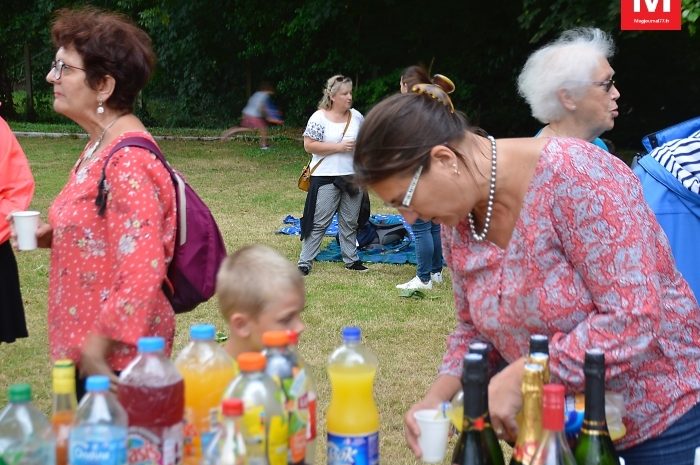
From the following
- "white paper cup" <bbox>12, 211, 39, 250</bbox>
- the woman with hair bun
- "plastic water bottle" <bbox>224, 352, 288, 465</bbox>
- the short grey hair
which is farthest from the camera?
the woman with hair bun

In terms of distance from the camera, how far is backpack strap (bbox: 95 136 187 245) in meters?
2.60

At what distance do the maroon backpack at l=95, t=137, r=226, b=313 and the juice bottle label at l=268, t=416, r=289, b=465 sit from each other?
106 centimetres

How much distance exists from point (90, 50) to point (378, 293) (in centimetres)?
537

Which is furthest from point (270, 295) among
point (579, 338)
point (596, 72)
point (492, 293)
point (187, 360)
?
point (596, 72)

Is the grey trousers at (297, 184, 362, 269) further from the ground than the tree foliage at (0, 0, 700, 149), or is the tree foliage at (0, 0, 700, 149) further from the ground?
the tree foliage at (0, 0, 700, 149)

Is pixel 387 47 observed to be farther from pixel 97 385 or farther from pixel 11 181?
pixel 97 385

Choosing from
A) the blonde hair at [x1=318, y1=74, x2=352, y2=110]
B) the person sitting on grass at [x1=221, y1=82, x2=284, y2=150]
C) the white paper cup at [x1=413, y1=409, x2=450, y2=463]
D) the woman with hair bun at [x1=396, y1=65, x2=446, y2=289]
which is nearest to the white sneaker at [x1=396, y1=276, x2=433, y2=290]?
the woman with hair bun at [x1=396, y1=65, x2=446, y2=289]

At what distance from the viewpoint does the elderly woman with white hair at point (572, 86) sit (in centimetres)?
387

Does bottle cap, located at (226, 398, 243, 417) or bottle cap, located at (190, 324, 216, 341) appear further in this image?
bottle cap, located at (190, 324, 216, 341)

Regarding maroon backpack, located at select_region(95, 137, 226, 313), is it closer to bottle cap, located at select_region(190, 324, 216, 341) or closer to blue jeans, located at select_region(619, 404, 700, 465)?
bottle cap, located at select_region(190, 324, 216, 341)

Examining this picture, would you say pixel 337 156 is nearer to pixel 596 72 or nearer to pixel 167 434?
pixel 596 72

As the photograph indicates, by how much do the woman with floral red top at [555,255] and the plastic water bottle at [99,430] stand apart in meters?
0.75

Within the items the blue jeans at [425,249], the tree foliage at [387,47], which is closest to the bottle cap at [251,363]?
the blue jeans at [425,249]

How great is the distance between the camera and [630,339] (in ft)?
6.28
